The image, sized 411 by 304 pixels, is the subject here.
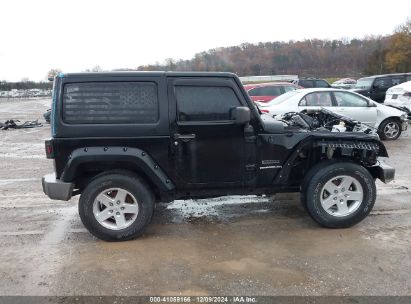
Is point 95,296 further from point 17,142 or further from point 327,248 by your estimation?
point 17,142

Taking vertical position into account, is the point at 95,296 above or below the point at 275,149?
below

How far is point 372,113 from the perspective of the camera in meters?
11.1

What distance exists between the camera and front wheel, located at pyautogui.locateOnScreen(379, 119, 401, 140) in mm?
11523

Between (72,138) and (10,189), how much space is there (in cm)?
331

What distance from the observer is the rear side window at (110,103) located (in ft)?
14.6

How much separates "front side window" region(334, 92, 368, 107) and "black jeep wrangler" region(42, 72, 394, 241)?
20.2 feet

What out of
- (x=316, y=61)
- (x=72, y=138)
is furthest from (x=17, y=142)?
(x=316, y=61)

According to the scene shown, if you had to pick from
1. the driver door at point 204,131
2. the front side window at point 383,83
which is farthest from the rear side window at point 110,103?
the front side window at point 383,83

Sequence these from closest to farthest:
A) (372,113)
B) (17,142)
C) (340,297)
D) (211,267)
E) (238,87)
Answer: (340,297), (211,267), (238,87), (372,113), (17,142)

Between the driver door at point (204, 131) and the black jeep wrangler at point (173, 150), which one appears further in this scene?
the driver door at point (204, 131)

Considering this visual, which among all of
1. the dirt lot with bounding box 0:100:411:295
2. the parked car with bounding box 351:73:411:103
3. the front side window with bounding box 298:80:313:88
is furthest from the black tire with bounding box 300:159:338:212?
the front side window with bounding box 298:80:313:88

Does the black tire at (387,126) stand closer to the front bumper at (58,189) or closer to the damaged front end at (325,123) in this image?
the damaged front end at (325,123)

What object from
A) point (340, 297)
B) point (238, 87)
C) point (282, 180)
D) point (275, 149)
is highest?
point (238, 87)

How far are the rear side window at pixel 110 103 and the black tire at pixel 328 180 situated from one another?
202cm
